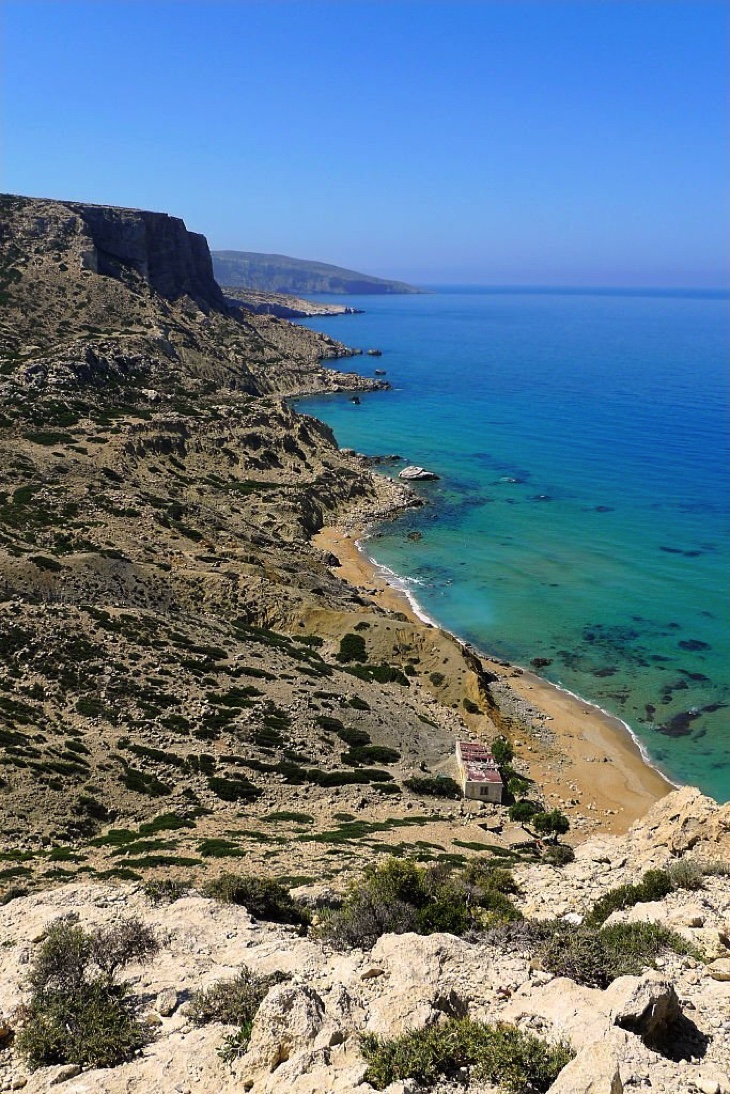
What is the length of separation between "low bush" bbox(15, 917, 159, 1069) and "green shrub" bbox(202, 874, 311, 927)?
7.75 feet

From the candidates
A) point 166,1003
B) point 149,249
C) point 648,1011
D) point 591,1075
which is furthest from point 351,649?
point 149,249

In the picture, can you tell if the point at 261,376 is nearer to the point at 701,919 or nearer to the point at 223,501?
the point at 223,501

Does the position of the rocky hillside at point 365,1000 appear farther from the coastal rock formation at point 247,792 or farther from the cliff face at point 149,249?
the cliff face at point 149,249

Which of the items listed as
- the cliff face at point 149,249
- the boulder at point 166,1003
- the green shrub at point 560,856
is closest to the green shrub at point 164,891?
the boulder at point 166,1003

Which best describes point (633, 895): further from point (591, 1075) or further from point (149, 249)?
point (149, 249)

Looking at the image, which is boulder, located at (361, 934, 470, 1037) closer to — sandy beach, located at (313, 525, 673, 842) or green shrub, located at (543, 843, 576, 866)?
green shrub, located at (543, 843, 576, 866)

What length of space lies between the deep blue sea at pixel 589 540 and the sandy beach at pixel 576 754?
152 cm

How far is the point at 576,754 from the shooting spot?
4119 cm

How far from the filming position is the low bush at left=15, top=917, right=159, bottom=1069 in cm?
1205

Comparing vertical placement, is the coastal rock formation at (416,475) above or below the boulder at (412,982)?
below

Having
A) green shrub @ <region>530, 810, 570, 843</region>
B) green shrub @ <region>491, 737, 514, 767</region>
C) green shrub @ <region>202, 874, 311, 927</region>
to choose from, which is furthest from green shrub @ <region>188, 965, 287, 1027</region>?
green shrub @ <region>491, 737, 514, 767</region>

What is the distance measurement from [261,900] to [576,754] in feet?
89.3

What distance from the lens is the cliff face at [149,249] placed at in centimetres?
12777

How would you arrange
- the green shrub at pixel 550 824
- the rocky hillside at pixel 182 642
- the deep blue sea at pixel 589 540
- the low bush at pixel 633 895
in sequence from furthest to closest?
the deep blue sea at pixel 589 540 → the green shrub at pixel 550 824 → the rocky hillside at pixel 182 642 → the low bush at pixel 633 895
